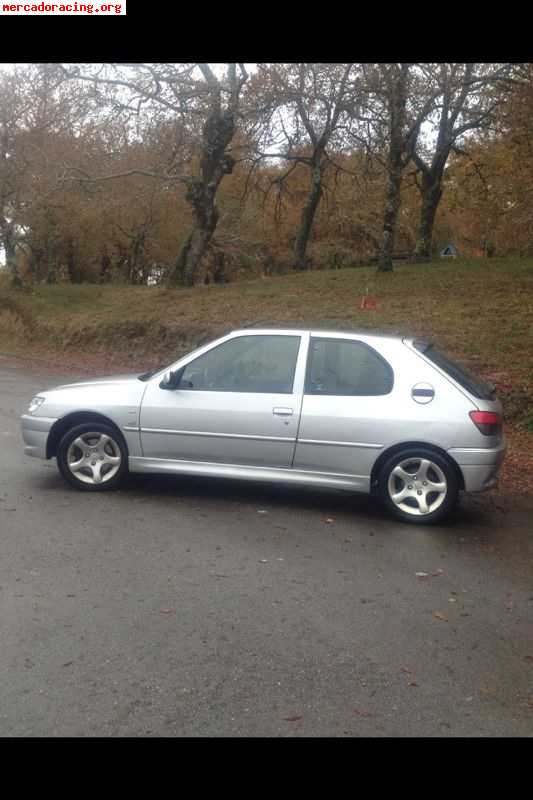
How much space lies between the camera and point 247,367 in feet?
24.0

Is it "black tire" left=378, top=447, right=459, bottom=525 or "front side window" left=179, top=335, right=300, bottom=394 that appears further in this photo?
"front side window" left=179, top=335, right=300, bottom=394

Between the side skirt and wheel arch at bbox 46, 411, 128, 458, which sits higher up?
wheel arch at bbox 46, 411, 128, 458

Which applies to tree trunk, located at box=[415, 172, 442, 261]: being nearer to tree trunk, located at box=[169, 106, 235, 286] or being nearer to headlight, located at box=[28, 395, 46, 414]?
tree trunk, located at box=[169, 106, 235, 286]

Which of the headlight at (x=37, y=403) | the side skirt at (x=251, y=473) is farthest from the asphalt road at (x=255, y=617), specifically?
the headlight at (x=37, y=403)

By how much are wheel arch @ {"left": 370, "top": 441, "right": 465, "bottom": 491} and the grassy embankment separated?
4.31m

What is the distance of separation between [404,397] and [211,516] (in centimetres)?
191

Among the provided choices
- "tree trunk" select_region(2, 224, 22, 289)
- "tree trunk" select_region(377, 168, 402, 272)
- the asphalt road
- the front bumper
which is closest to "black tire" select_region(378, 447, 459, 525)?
the asphalt road

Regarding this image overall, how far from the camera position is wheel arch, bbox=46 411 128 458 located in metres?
7.34

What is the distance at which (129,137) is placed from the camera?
2711 centimetres

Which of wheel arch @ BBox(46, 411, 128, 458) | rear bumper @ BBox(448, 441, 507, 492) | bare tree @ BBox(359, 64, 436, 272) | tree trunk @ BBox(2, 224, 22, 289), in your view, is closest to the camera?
rear bumper @ BBox(448, 441, 507, 492)

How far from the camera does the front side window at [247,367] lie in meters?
7.21

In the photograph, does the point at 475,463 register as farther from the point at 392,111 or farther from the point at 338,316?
the point at 392,111

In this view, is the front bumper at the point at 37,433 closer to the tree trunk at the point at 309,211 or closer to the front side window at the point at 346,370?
the front side window at the point at 346,370

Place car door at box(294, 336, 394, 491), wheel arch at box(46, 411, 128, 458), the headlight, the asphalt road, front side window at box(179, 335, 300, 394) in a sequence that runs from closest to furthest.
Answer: the asphalt road → car door at box(294, 336, 394, 491) → front side window at box(179, 335, 300, 394) → wheel arch at box(46, 411, 128, 458) → the headlight
